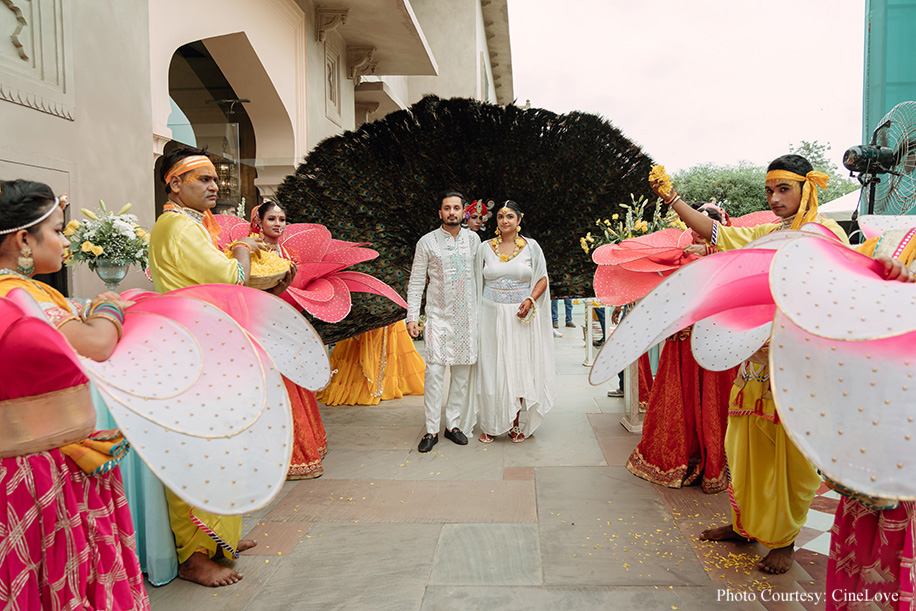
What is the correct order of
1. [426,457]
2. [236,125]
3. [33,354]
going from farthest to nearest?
[236,125] → [426,457] → [33,354]

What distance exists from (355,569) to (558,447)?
7.16ft

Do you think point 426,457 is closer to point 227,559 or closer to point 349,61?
point 227,559

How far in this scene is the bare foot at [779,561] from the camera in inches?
95.3

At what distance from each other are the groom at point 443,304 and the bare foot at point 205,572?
2.01 m

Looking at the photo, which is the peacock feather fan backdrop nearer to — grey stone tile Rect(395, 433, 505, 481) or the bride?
the bride

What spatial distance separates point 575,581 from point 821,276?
1808 mm

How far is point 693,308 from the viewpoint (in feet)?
4.64

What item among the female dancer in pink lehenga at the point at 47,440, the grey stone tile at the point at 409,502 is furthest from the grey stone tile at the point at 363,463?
the female dancer in pink lehenga at the point at 47,440

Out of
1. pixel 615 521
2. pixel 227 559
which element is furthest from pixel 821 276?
pixel 227 559

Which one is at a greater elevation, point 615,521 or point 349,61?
point 349,61

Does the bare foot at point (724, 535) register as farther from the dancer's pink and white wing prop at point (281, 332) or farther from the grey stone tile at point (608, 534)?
the dancer's pink and white wing prop at point (281, 332)

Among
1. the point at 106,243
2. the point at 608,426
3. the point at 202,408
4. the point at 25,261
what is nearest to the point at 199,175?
the point at 106,243

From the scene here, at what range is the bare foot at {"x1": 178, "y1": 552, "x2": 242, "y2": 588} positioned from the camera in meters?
2.43

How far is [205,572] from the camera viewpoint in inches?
96.6
